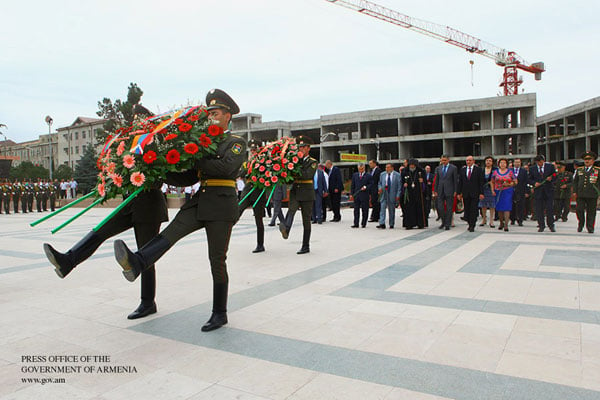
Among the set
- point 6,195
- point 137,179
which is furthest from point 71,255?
point 6,195

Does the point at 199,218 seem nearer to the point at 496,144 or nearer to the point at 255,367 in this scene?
the point at 255,367

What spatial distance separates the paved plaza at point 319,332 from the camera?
2.81m

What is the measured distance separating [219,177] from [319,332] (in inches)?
64.5

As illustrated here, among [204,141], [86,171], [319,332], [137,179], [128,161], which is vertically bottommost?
[319,332]

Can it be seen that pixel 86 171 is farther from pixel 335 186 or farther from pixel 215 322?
pixel 215 322

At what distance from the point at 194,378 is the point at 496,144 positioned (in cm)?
5378

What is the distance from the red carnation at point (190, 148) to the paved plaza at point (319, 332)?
159cm

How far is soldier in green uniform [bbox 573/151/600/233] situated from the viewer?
10461 millimetres

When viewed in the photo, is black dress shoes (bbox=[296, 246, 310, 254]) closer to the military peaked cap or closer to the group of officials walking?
the group of officials walking

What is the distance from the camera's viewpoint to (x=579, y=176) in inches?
427

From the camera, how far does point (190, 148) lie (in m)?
3.71

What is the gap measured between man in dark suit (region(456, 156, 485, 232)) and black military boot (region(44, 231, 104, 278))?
30.9 feet

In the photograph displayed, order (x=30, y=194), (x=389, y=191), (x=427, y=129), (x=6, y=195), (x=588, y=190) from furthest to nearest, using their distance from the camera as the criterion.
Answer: (x=427, y=129) → (x=30, y=194) → (x=6, y=195) → (x=389, y=191) → (x=588, y=190)

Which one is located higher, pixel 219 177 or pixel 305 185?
pixel 219 177
